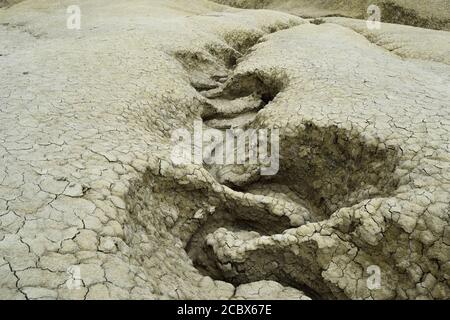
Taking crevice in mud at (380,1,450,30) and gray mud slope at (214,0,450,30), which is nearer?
crevice in mud at (380,1,450,30)

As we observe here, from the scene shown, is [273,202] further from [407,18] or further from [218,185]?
[407,18]

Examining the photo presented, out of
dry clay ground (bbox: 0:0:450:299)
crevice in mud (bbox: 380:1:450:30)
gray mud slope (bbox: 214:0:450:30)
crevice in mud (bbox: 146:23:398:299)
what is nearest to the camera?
dry clay ground (bbox: 0:0:450:299)

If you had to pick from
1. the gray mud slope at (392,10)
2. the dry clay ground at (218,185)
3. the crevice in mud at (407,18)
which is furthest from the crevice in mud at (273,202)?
the gray mud slope at (392,10)

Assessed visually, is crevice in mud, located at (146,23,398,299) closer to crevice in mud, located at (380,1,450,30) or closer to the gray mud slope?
crevice in mud, located at (380,1,450,30)

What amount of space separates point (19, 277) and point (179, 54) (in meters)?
6.34

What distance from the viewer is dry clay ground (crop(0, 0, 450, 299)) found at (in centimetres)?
279

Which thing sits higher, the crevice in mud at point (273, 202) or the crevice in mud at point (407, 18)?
the crevice in mud at point (407, 18)

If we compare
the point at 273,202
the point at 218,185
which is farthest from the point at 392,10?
the point at 218,185

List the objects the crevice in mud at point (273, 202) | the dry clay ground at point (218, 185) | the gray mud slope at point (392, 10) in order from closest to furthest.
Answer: the dry clay ground at point (218, 185) → the crevice in mud at point (273, 202) → the gray mud slope at point (392, 10)

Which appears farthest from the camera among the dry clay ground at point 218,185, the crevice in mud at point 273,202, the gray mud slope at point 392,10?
the gray mud slope at point 392,10

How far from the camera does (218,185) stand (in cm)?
415

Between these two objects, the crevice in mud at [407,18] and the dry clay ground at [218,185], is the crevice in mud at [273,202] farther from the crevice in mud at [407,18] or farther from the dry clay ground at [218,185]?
the crevice in mud at [407,18]

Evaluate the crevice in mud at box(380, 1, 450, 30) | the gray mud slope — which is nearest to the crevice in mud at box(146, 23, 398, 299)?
the crevice in mud at box(380, 1, 450, 30)

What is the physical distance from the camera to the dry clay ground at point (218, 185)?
9.15ft
